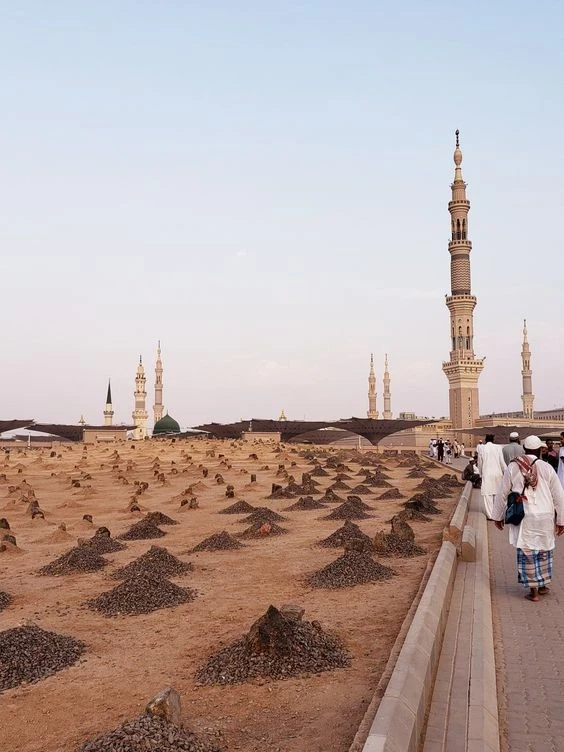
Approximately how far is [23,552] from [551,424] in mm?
65847

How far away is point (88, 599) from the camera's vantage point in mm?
9172

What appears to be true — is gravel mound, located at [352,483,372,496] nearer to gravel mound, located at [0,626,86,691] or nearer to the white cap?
the white cap

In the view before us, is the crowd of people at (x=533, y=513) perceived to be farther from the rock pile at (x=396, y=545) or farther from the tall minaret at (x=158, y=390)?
the tall minaret at (x=158, y=390)

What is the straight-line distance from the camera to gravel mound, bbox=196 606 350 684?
5.90 meters

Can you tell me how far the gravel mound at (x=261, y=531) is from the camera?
1410 centimetres

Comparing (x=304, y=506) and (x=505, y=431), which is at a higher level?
(x=505, y=431)

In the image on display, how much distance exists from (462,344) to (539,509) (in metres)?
70.6

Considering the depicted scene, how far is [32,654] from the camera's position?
6496mm

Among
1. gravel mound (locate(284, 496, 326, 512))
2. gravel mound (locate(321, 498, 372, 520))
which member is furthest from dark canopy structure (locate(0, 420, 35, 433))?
gravel mound (locate(321, 498, 372, 520))

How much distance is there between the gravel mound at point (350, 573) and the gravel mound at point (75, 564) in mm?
3985

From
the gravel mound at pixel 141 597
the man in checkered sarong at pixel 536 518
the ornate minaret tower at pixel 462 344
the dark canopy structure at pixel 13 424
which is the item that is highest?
the ornate minaret tower at pixel 462 344

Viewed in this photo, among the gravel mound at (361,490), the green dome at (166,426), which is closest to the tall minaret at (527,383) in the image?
the green dome at (166,426)

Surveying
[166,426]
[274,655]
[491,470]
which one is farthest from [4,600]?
[166,426]

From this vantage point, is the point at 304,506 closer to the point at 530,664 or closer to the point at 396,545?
the point at 396,545
